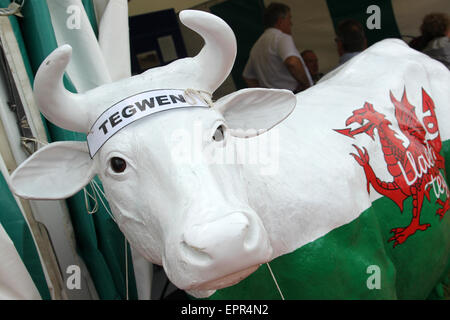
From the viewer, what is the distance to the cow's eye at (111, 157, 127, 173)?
51.3 inches

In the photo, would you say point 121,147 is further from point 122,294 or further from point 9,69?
point 122,294

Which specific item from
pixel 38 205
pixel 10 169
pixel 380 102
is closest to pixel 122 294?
pixel 38 205

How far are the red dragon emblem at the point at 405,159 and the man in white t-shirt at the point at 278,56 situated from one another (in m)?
1.45

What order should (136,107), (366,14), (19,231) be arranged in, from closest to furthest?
(136,107) → (19,231) → (366,14)

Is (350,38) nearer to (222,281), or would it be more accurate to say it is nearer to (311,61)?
(311,61)

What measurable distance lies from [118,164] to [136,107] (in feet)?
0.60

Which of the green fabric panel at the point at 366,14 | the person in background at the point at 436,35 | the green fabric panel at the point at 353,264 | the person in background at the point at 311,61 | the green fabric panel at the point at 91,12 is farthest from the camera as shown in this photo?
the person in background at the point at 311,61

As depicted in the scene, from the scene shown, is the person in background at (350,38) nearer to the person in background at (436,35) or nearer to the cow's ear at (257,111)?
the person in background at (436,35)

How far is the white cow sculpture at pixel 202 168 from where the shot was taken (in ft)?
3.64

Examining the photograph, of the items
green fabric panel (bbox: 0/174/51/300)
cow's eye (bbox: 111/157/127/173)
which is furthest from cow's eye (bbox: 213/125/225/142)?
green fabric panel (bbox: 0/174/51/300)

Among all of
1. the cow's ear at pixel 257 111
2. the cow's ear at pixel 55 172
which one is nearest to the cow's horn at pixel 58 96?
the cow's ear at pixel 55 172

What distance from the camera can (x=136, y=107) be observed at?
1.30 metres

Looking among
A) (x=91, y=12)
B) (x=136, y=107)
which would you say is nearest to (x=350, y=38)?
(x=91, y=12)
